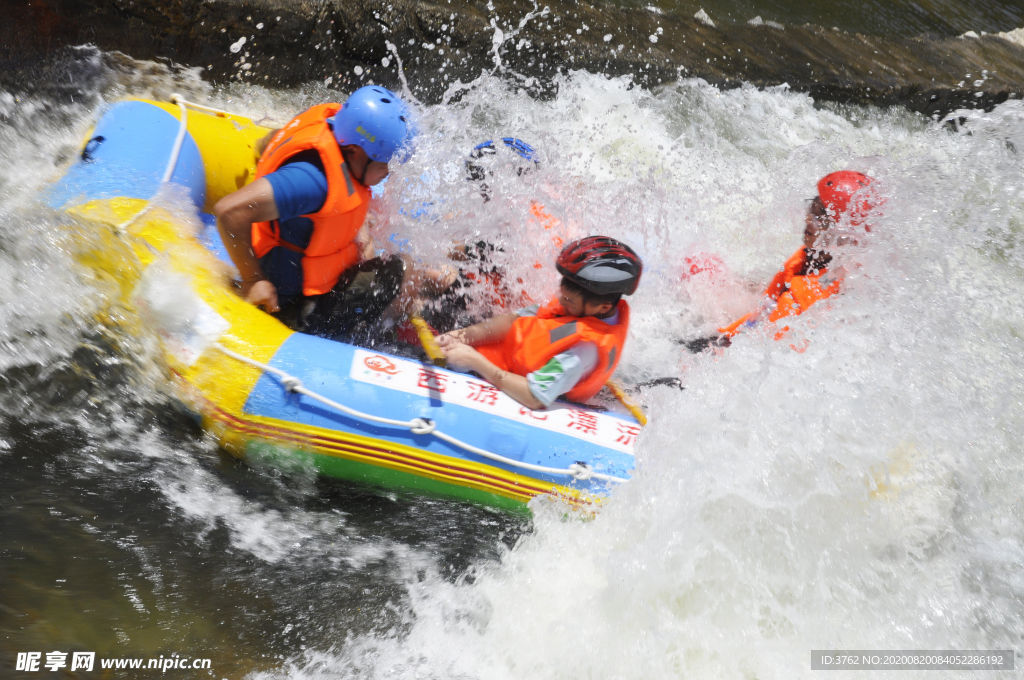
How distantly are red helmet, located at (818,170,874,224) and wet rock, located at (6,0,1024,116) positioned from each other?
111 inches

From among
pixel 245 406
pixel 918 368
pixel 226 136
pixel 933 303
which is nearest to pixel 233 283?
pixel 245 406

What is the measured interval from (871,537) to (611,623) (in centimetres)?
139

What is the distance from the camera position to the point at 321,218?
2.88 metres

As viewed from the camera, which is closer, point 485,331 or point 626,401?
point 485,331

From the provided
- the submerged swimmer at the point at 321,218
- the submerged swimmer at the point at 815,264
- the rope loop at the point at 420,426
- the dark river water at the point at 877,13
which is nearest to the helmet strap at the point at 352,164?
the submerged swimmer at the point at 321,218

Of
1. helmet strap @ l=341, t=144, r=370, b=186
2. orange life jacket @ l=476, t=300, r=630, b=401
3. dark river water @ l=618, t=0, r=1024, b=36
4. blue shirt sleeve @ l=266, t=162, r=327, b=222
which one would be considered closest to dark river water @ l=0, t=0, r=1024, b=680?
orange life jacket @ l=476, t=300, r=630, b=401

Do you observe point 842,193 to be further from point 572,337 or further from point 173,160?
point 173,160

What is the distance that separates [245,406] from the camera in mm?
2658

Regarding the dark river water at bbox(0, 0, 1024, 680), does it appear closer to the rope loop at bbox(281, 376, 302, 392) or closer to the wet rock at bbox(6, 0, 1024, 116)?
the rope loop at bbox(281, 376, 302, 392)

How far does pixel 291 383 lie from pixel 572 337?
121 centimetres

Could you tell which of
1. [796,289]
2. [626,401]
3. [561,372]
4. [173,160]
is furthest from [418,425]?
[796,289]

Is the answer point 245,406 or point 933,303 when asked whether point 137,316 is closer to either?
point 245,406

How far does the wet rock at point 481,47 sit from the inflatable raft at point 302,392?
2112 millimetres

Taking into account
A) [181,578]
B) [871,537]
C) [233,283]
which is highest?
[233,283]
